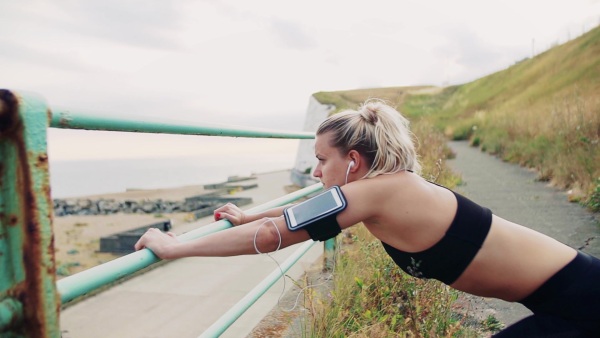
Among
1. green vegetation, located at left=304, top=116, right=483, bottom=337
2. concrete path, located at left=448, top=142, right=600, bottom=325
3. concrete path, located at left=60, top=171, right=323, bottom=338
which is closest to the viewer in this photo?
green vegetation, located at left=304, top=116, right=483, bottom=337

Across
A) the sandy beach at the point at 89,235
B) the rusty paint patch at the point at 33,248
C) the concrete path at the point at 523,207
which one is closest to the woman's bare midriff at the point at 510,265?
the concrete path at the point at 523,207

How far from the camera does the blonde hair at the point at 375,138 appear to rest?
1839 mm

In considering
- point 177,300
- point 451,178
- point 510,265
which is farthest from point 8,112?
point 451,178

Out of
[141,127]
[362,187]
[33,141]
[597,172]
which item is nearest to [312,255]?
[597,172]

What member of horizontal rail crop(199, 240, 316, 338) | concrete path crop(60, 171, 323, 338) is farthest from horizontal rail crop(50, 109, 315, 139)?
concrete path crop(60, 171, 323, 338)

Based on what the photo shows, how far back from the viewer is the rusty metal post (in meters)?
0.88

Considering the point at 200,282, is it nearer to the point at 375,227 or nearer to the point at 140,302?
the point at 140,302

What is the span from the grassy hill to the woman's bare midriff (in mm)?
911

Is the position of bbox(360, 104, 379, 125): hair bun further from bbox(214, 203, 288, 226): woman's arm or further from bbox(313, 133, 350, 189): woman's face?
bbox(214, 203, 288, 226): woman's arm

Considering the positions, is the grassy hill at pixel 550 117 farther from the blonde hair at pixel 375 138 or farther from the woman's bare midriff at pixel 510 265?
the woman's bare midriff at pixel 510 265

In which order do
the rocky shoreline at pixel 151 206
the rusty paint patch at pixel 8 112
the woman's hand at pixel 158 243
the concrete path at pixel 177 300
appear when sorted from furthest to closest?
the rocky shoreline at pixel 151 206
the concrete path at pixel 177 300
the woman's hand at pixel 158 243
the rusty paint patch at pixel 8 112

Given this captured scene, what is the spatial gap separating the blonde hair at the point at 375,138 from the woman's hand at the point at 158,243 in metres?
0.72

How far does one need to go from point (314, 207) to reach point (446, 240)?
0.49 m

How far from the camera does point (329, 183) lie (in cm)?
195
